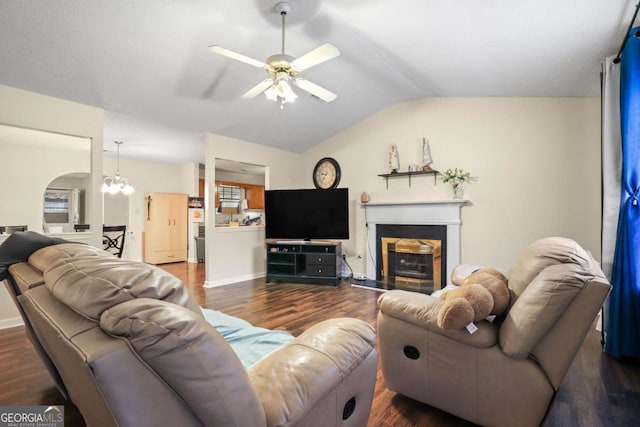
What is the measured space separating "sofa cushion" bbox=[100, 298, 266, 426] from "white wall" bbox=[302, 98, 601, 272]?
4.18m

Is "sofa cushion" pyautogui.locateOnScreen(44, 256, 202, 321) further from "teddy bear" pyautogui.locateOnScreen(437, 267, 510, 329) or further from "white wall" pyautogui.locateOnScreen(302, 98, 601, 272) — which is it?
"white wall" pyautogui.locateOnScreen(302, 98, 601, 272)

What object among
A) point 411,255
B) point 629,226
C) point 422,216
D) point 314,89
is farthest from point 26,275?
point 411,255

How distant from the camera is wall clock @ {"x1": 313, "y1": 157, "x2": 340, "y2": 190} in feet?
18.0

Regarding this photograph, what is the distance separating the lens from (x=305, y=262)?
199 inches

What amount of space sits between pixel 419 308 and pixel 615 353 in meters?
1.88

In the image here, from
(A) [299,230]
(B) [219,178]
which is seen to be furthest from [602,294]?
(B) [219,178]

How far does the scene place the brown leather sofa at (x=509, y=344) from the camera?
4.23 ft

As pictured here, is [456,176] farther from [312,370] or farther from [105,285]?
[105,285]

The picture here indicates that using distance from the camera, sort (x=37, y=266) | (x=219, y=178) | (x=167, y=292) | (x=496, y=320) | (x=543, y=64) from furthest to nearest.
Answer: (x=219, y=178) < (x=543, y=64) < (x=496, y=320) < (x=37, y=266) < (x=167, y=292)

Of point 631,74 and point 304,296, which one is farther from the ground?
point 631,74

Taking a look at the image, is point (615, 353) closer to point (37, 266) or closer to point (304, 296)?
point (304, 296)

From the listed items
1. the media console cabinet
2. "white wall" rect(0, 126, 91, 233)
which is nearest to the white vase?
the media console cabinet

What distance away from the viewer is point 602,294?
1248mm

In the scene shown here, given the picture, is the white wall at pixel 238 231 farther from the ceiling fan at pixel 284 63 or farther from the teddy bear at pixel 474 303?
the teddy bear at pixel 474 303
